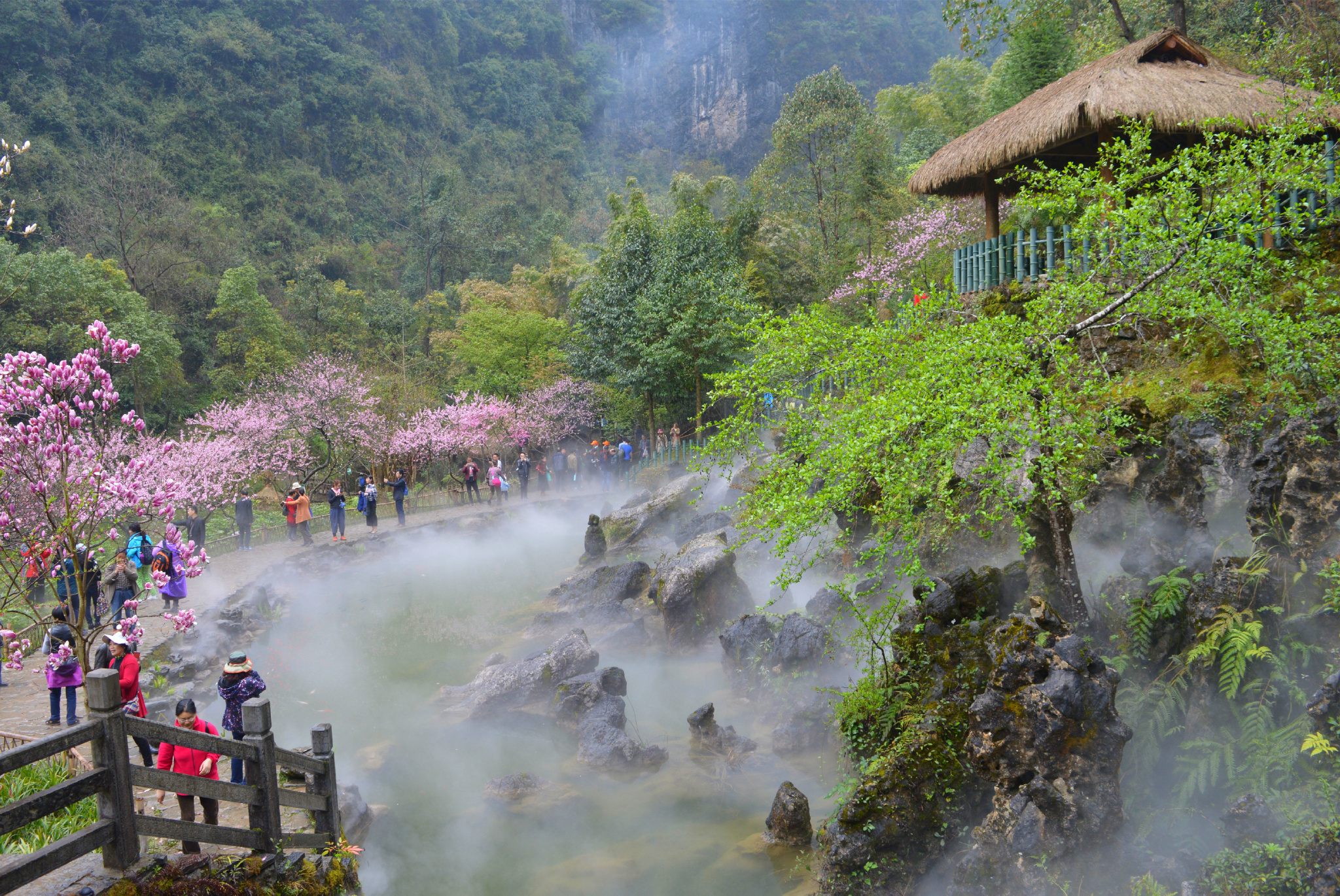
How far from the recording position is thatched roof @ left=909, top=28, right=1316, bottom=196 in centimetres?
989

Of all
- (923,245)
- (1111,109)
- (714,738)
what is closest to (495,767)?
(714,738)

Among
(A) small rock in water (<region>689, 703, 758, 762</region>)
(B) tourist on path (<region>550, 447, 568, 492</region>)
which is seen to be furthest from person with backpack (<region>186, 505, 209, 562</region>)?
(B) tourist on path (<region>550, 447, 568, 492</region>)

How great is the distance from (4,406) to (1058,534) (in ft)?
31.6

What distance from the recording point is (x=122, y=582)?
994 centimetres

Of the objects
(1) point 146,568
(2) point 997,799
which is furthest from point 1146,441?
(1) point 146,568

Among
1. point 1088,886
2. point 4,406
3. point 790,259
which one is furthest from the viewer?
point 790,259

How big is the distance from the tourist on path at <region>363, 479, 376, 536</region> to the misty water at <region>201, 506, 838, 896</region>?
3.07m

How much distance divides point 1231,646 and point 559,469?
23.8 meters

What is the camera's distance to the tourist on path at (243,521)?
18.2m

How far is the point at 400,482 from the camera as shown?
21.3 metres

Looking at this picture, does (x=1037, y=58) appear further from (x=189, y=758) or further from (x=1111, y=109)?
(x=189, y=758)

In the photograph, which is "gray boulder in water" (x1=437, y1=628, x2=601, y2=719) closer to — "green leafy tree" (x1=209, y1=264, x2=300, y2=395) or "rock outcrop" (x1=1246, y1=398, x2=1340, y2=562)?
"rock outcrop" (x1=1246, y1=398, x2=1340, y2=562)

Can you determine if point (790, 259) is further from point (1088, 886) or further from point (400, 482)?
point (1088, 886)

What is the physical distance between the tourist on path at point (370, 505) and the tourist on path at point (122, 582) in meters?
9.74
